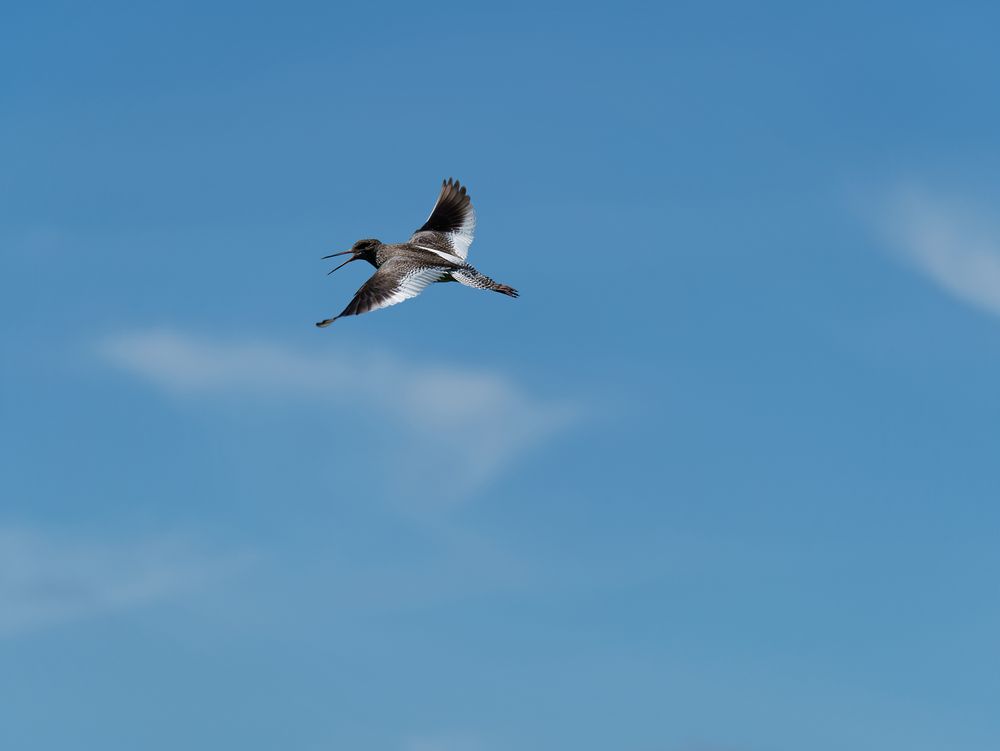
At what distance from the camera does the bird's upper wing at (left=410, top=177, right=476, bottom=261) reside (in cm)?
4656

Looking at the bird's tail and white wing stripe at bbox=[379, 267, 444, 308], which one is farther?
the bird's tail

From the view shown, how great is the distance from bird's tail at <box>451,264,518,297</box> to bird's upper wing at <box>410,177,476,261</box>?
4.37 m

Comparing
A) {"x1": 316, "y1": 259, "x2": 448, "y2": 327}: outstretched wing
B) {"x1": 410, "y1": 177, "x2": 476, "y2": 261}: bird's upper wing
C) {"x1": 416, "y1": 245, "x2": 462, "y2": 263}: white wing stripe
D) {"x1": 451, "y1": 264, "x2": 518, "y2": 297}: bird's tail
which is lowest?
{"x1": 316, "y1": 259, "x2": 448, "y2": 327}: outstretched wing

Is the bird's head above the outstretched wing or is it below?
above

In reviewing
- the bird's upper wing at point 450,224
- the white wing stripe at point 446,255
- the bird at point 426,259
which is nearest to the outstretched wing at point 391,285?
the bird at point 426,259

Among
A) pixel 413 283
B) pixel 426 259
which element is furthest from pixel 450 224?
pixel 413 283

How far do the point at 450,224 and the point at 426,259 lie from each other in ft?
24.7

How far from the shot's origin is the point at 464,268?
41.2m

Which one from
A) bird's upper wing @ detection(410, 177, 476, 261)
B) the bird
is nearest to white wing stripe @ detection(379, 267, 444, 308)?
the bird

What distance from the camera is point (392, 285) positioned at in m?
38.4

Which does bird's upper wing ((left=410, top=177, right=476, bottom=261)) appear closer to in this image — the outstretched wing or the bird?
the bird

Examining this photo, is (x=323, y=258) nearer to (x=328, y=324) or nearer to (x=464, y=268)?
(x=464, y=268)

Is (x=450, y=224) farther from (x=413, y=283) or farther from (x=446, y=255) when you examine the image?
(x=413, y=283)

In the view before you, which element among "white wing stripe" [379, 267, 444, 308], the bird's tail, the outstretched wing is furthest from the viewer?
the bird's tail
